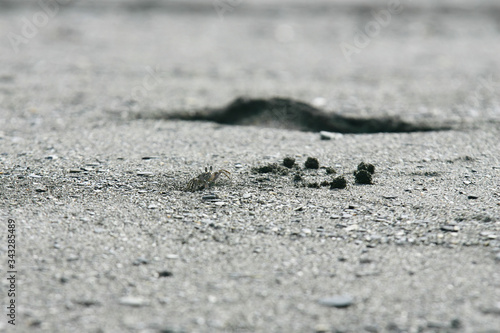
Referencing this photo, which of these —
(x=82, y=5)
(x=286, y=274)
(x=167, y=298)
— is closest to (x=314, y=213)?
(x=286, y=274)

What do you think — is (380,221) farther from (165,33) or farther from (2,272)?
(165,33)

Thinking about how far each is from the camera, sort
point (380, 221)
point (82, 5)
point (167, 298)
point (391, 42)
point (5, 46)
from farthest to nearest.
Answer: point (82, 5), point (391, 42), point (5, 46), point (380, 221), point (167, 298)

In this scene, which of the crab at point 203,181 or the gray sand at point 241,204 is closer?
the gray sand at point 241,204

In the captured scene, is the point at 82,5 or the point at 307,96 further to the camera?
the point at 82,5

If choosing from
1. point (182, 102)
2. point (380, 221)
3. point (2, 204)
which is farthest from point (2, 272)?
point (182, 102)

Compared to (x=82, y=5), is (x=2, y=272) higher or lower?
lower

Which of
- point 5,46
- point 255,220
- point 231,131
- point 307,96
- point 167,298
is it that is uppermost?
point 5,46

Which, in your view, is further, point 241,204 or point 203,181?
point 203,181

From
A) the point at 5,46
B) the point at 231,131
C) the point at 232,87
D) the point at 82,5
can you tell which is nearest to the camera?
the point at 231,131

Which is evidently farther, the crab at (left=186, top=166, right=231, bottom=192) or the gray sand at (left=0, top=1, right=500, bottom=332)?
the crab at (left=186, top=166, right=231, bottom=192)
